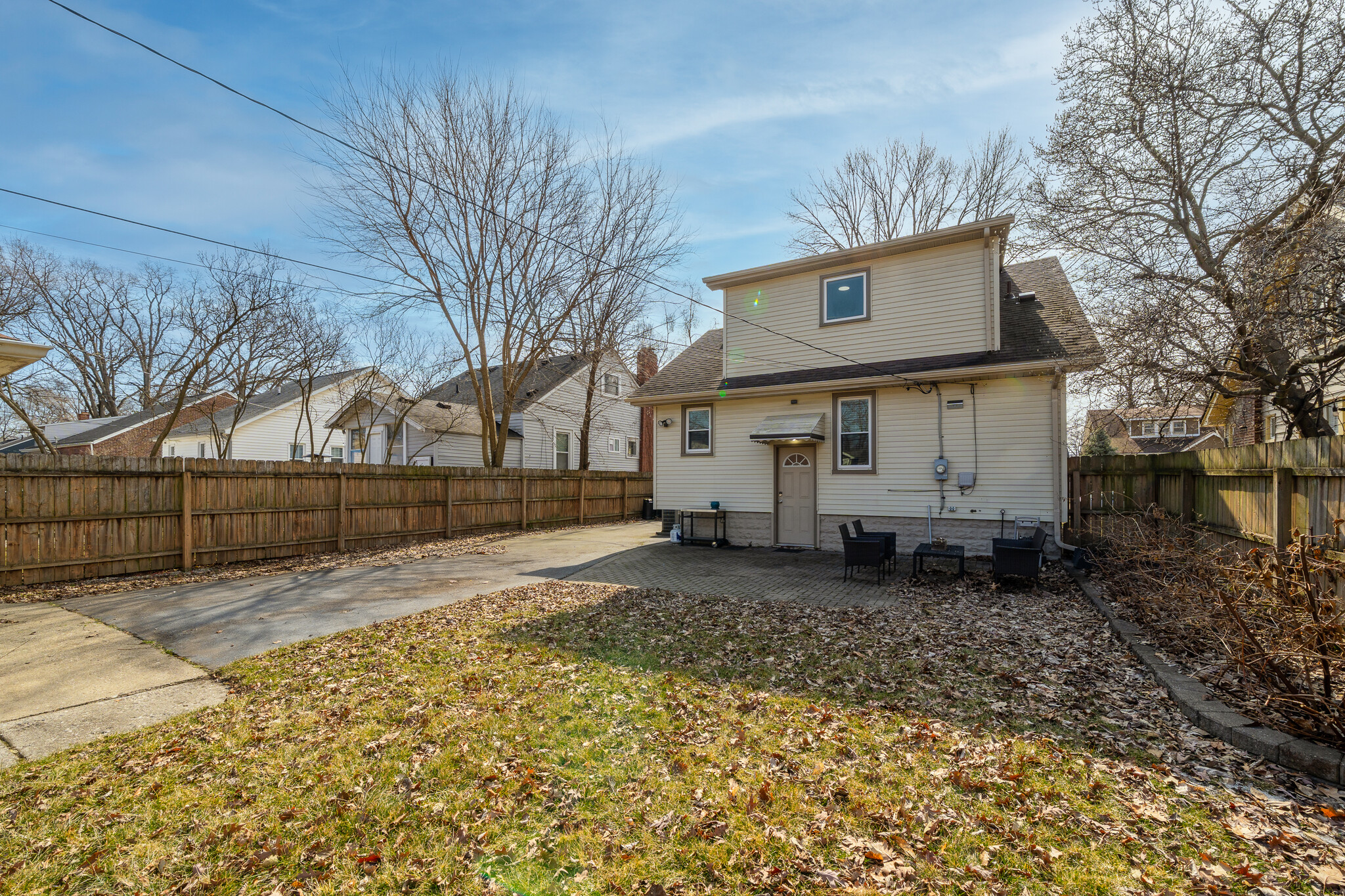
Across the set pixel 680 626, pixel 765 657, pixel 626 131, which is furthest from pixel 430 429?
pixel 765 657

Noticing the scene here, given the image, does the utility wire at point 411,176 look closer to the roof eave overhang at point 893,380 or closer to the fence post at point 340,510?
the roof eave overhang at point 893,380

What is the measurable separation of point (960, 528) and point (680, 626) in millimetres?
7190

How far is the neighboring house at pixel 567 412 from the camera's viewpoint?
25.8m

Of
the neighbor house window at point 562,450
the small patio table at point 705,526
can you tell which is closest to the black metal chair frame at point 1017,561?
the small patio table at point 705,526

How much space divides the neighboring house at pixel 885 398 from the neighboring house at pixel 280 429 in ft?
64.6

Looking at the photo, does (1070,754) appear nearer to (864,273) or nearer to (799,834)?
(799,834)

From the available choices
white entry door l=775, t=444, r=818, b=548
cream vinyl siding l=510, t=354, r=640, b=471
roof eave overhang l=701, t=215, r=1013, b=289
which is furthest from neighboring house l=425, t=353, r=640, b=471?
white entry door l=775, t=444, r=818, b=548

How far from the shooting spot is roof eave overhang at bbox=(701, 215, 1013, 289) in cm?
1142

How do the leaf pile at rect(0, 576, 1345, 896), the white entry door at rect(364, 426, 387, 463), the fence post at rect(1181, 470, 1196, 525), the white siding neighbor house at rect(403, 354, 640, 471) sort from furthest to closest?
the white siding neighbor house at rect(403, 354, 640, 471) < the white entry door at rect(364, 426, 387, 463) < the fence post at rect(1181, 470, 1196, 525) < the leaf pile at rect(0, 576, 1345, 896)

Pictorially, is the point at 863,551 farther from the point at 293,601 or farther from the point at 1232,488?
the point at 293,601

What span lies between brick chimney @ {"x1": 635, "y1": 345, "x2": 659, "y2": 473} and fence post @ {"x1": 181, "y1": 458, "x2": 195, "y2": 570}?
1967 cm

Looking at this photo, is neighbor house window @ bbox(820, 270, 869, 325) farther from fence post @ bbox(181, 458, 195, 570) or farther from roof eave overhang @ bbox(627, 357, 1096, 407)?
fence post @ bbox(181, 458, 195, 570)

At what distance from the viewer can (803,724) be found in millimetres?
4359

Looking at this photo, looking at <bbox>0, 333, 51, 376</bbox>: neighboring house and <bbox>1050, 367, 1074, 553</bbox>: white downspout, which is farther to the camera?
<bbox>1050, 367, 1074, 553</bbox>: white downspout
